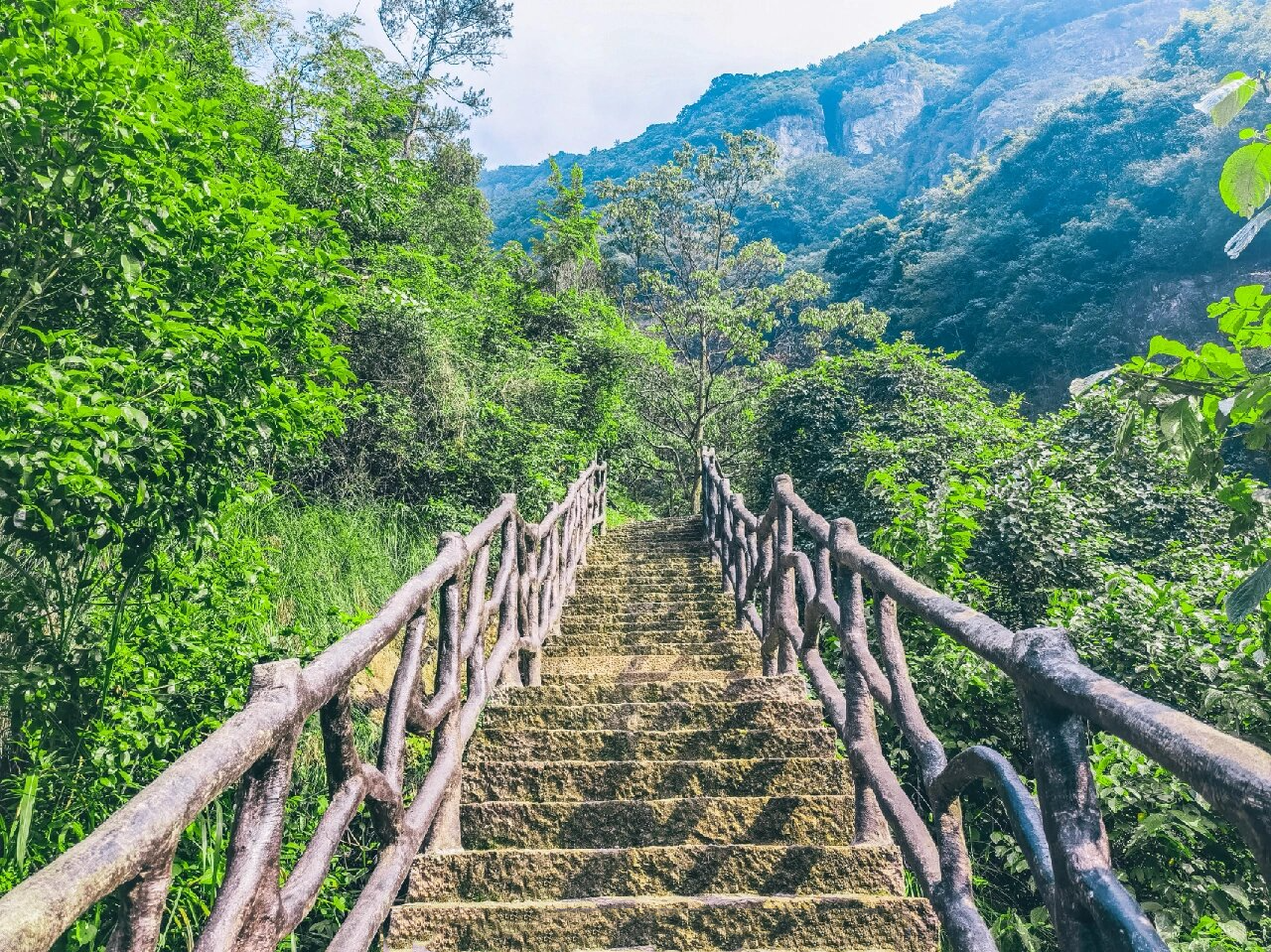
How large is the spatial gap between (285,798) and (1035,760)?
1436 mm

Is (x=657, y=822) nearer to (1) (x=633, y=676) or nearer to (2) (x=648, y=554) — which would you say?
(1) (x=633, y=676)

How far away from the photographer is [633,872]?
246cm

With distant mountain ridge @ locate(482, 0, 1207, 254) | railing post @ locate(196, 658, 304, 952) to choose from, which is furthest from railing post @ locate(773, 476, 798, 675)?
distant mountain ridge @ locate(482, 0, 1207, 254)

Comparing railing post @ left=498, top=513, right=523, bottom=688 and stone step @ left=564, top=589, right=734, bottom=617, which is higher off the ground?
railing post @ left=498, top=513, right=523, bottom=688

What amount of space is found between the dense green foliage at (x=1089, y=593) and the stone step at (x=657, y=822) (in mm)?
1406

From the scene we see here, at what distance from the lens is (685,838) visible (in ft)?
8.81

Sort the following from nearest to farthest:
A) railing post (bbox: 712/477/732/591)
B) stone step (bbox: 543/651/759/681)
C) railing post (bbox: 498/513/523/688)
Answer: railing post (bbox: 498/513/523/688)
stone step (bbox: 543/651/759/681)
railing post (bbox: 712/477/732/591)

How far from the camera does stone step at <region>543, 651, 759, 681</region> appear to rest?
4.86 meters

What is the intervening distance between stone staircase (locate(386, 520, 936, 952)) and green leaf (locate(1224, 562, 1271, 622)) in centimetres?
143

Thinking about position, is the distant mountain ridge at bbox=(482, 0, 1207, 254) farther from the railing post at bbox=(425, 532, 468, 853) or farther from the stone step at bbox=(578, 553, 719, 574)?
the railing post at bbox=(425, 532, 468, 853)

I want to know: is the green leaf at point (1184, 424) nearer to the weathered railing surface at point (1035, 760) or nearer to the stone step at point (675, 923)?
the weathered railing surface at point (1035, 760)

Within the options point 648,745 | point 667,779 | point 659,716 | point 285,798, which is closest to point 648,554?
point 659,716

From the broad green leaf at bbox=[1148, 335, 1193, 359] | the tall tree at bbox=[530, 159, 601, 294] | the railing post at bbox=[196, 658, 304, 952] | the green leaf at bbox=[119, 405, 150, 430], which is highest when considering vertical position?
the tall tree at bbox=[530, 159, 601, 294]

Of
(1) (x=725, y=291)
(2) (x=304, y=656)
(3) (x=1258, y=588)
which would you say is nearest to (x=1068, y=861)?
(3) (x=1258, y=588)
